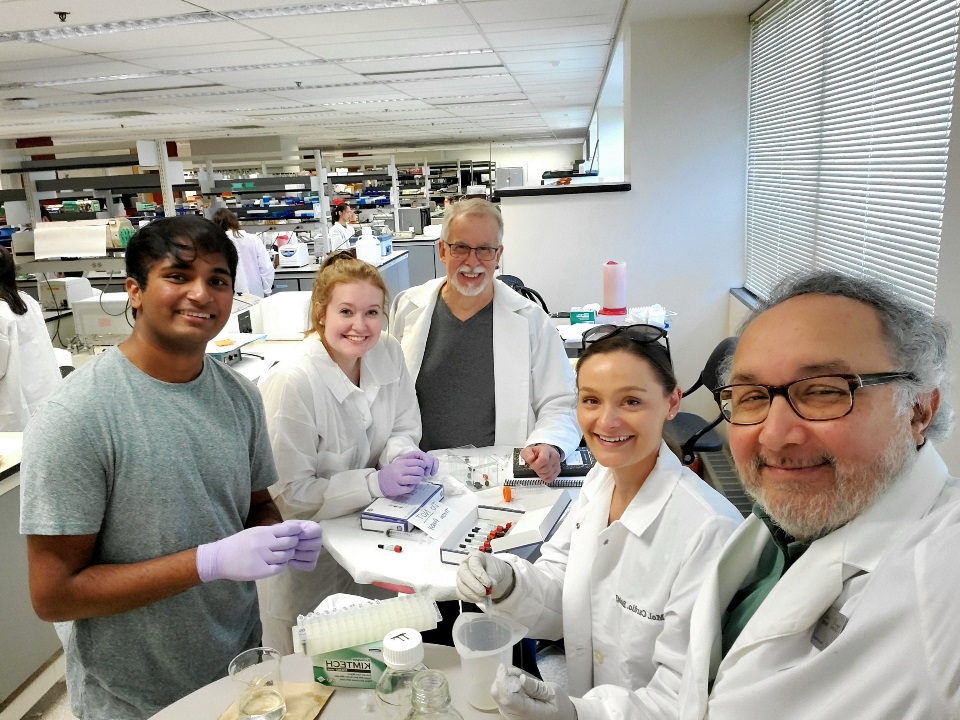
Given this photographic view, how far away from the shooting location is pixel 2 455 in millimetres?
2416

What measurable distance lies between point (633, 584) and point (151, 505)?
3.16 ft

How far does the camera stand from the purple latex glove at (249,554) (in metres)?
1.23

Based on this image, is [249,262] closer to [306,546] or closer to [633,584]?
[306,546]

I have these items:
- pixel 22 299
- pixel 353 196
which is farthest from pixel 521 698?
pixel 353 196

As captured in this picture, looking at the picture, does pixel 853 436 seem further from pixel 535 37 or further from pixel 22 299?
pixel 535 37

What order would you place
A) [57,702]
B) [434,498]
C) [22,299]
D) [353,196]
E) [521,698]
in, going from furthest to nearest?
[353,196] < [22,299] < [57,702] < [434,498] < [521,698]

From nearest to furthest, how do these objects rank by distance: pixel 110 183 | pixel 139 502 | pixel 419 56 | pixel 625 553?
pixel 139 502 < pixel 625 553 < pixel 419 56 < pixel 110 183

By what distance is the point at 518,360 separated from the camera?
2328 mm

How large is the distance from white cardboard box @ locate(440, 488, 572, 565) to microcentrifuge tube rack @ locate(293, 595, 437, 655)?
0.40m

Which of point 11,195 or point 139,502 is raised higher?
point 11,195

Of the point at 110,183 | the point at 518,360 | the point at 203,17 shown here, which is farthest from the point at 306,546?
the point at 110,183

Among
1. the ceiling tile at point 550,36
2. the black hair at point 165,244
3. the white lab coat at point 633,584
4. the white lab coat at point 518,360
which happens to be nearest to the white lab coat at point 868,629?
the white lab coat at point 633,584

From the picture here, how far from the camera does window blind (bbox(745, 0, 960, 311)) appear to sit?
1.85 m

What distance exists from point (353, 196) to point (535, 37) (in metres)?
8.22
